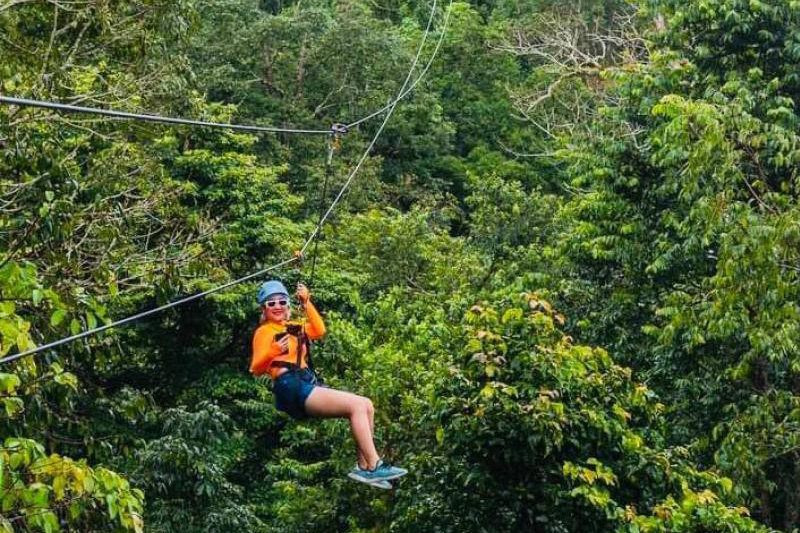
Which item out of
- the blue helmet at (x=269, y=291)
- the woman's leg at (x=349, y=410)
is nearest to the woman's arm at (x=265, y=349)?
the blue helmet at (x=269, y=291)

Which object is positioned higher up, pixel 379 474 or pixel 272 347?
pixel 272 347

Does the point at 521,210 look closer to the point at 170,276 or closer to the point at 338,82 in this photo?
the point at 338,82

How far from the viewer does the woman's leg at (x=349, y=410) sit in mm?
5133

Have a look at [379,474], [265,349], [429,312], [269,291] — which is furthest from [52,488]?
[429,312]

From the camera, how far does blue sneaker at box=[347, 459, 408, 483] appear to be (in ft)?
16.9

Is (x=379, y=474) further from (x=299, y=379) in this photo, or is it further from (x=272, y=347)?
(x=272, y=347)

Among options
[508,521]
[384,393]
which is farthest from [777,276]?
[384,393]

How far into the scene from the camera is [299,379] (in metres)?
5.15

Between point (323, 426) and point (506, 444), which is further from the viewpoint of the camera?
point (323, 426)

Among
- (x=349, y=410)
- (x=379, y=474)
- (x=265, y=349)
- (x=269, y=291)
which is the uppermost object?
(x=269, y=291)

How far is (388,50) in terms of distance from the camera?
2197 cm

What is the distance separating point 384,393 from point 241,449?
4.13 m

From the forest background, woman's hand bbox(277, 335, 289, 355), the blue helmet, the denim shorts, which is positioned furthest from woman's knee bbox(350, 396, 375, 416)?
the forest background

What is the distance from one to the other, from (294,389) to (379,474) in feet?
1.81
